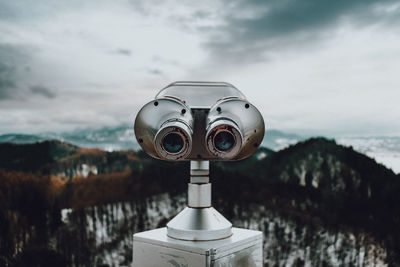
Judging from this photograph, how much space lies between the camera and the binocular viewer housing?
175 cm

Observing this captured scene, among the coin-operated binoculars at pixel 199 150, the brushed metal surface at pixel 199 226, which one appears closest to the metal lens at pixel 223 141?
the coin-operated binoculars at pixel 199 150

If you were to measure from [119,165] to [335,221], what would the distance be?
9.03m

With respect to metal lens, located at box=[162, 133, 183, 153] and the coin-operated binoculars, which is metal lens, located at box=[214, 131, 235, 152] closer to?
the coin-operated binoculars

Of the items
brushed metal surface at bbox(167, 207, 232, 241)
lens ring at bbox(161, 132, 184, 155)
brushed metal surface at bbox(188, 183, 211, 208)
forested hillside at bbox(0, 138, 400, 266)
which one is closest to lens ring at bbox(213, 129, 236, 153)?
lens ring at bbox(161, 132, 184, 155)

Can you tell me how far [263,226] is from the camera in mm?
12469

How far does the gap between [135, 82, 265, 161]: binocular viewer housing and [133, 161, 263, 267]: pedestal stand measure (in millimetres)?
204

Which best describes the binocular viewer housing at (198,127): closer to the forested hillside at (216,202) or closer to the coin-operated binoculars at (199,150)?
the coin-operated binoculars at (199,150)

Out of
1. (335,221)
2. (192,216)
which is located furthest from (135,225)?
(192,216)

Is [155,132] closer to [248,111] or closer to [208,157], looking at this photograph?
[208,157]

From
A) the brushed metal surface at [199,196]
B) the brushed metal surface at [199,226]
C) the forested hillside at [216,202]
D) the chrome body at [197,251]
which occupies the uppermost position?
the brushed metal surface at [199,196]

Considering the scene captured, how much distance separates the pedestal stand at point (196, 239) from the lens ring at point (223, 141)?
0.72 feet

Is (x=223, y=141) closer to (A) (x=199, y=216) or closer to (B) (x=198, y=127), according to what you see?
(B) (x=198, y=127)

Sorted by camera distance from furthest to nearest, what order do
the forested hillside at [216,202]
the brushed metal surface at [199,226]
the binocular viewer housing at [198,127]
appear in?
the forested hillside at [216,202], the brushed metal surface at [199,226], the binocular viewer housing at [198,127]

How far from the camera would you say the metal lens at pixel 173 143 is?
1.78 meters
